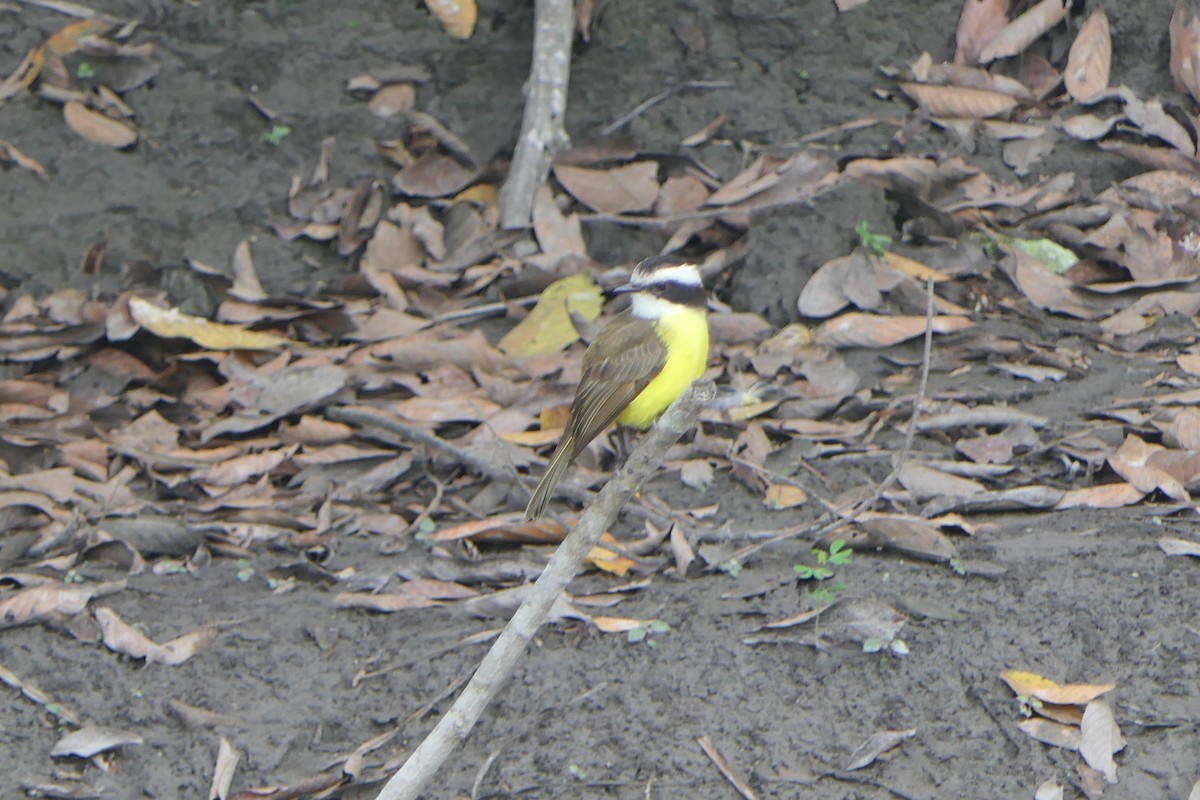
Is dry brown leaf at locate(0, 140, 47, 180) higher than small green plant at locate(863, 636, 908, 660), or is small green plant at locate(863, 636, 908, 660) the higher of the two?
small green plant at locate(863, 636, 908, 660)

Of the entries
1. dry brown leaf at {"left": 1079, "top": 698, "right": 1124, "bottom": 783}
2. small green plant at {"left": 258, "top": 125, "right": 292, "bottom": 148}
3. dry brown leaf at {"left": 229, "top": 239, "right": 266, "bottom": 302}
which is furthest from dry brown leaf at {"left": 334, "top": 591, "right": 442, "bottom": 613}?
small green plant at {"left": 258, "top": 125, "right": 292, "bottom": 148}

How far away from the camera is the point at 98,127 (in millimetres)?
7691

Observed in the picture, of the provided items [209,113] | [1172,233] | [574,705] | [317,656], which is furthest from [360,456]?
[1172,233]

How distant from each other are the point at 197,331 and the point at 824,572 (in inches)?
145

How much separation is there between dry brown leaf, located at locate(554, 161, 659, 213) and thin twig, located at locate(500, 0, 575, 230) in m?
0.20

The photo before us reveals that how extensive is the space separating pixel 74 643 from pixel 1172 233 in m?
5.41

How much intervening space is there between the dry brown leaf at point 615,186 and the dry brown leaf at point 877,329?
1.50 m

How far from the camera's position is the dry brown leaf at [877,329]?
6539 mm

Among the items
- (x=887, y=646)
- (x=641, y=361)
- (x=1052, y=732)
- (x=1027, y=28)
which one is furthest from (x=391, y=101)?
(x=1052, y=732)

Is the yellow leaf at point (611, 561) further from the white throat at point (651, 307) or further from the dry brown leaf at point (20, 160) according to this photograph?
the dry brown leaf at point (20, 160)

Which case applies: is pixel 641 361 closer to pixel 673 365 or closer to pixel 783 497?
pixel 673 365

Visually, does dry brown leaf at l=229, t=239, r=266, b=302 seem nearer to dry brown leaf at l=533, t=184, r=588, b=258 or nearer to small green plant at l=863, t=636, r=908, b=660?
dry brown leaf at l=533, t=184, r=588, b=258

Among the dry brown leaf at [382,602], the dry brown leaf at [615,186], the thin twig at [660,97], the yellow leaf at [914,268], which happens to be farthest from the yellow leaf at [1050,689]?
the thin twig at [660,97]

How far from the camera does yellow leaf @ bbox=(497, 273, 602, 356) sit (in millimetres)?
6895
